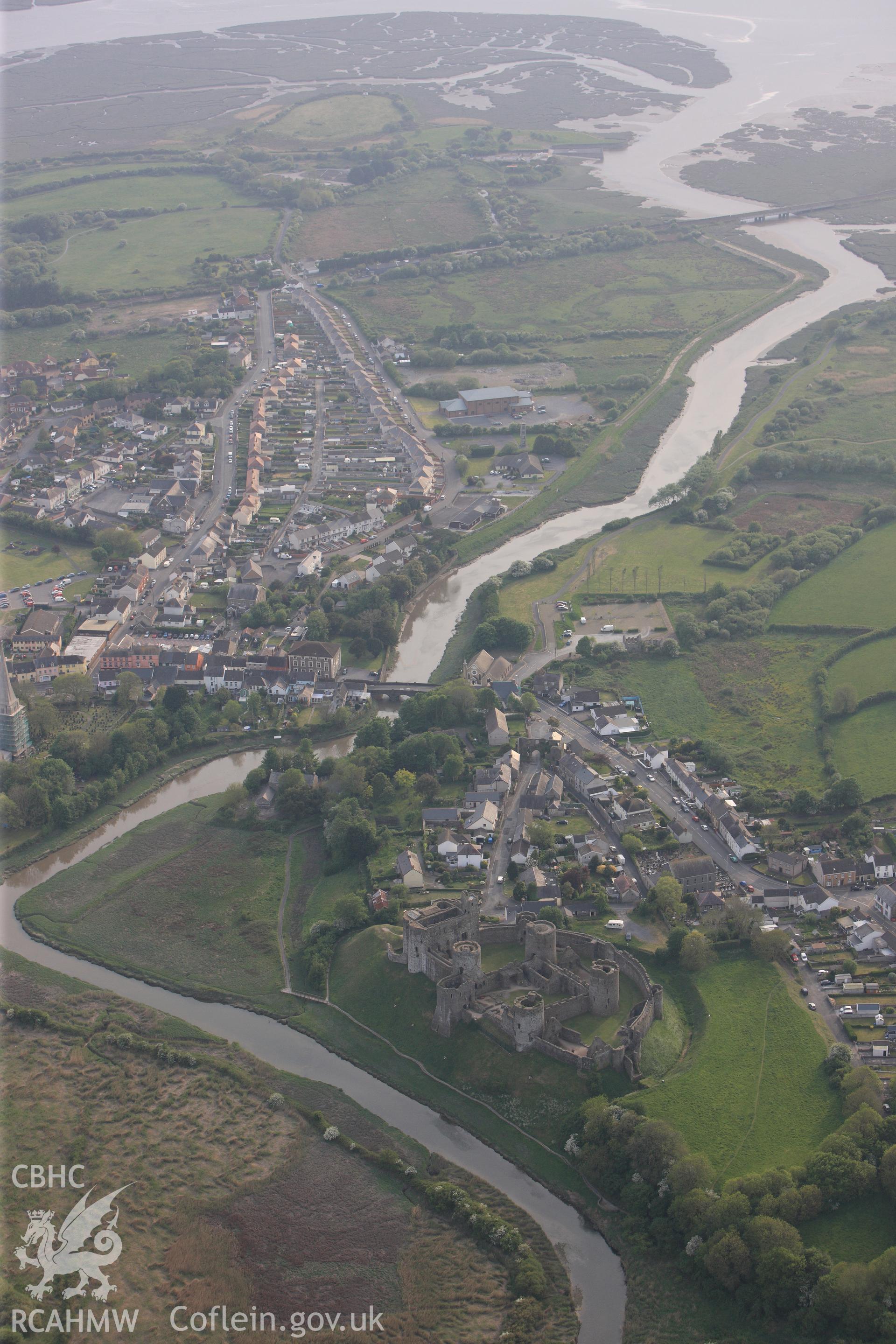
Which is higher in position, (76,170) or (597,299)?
(76,170)

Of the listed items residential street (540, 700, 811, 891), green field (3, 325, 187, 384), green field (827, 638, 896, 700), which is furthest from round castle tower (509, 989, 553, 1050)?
green field (3, 325, 187, 384)

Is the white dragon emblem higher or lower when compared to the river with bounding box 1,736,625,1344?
higher

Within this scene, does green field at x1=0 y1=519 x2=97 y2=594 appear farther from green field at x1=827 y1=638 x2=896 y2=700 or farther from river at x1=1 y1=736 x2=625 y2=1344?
green field at x1=827 y1=638 x2=896 y2=700

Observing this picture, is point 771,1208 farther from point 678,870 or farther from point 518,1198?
point 678,870

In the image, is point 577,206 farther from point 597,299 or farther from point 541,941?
point 541,941

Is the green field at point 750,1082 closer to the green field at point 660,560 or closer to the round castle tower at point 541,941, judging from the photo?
the round castle tower at point 541,941
